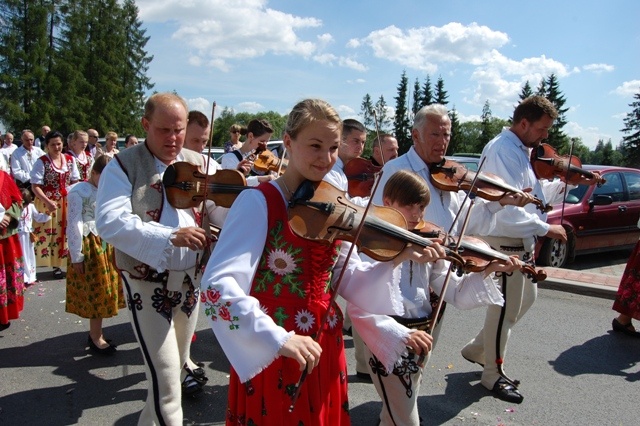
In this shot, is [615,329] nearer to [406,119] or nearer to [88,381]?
[88,381]

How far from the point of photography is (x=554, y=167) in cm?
426

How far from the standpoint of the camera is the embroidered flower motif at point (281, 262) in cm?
182

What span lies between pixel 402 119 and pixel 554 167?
2082 inches

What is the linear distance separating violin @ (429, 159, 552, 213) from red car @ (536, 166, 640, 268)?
4.64m

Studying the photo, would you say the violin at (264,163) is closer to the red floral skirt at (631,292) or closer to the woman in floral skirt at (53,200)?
the red floral skirt at (631,292)

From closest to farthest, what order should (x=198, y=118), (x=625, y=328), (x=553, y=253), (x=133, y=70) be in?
(x=198, y=118)
(x=625, y=328)
(x=553, y=253)
(x=133, y=70)

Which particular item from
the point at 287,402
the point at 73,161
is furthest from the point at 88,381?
the point at 73,161

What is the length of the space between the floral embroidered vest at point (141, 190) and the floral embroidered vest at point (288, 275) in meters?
1.10

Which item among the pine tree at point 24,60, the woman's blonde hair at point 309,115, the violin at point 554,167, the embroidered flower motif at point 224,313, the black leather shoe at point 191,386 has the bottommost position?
the black leather shoe at point 191,386

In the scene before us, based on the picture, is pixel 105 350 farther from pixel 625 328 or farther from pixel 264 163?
pixel 625 328

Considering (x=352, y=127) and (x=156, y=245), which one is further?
(x=352, y=127)

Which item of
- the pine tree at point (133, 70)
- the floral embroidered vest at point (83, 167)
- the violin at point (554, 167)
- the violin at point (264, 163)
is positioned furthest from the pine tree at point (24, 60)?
the violin at point (554, 167)

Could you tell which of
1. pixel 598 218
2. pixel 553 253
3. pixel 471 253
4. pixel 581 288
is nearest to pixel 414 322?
pixel 471 253

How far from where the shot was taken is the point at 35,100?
33281mm
